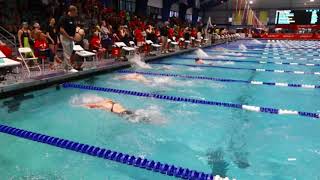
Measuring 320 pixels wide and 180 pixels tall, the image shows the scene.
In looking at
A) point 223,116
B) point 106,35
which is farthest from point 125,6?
point 223,116

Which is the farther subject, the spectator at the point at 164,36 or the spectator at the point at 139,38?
the spectator at the point at 164,36

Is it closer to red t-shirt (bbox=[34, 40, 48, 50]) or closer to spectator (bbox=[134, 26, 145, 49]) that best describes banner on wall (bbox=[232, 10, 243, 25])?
spectator (bbox=[134, 26, 145, 49])

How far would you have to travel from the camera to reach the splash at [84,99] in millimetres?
5298

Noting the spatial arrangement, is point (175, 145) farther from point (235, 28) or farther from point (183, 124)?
point (235, 28)

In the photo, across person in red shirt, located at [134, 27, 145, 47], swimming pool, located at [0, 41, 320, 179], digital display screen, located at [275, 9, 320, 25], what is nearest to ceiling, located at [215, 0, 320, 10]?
digital display screen, located at [275, 9, 320, 25]

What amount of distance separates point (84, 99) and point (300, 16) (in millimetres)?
30994

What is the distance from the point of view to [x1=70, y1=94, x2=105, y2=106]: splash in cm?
530

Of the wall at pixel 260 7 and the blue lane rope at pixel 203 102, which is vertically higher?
the wall at pixel 260 7

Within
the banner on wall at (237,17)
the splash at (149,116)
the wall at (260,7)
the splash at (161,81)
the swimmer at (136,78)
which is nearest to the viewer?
the splash at (149,116)

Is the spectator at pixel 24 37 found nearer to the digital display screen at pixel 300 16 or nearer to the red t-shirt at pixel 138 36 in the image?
the red t-shirt at pixel 138 36

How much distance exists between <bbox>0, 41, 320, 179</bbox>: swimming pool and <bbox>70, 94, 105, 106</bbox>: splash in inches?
1.0

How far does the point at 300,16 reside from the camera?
103 ft

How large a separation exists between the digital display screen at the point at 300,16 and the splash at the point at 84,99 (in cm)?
3054

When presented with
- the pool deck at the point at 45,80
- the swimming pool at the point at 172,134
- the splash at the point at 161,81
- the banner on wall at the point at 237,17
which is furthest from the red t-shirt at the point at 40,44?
the banner on wall at the point at 237,17
